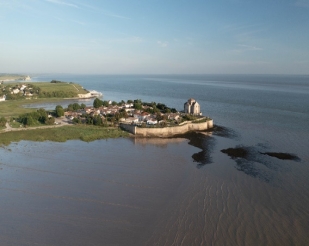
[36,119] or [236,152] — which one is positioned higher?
[36,119]

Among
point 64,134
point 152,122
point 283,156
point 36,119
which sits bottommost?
point 64,134

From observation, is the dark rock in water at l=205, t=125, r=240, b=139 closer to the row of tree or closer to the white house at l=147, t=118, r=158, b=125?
the white house at l=147, t=118, r=158, b=125

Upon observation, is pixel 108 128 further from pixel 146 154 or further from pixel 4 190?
pixel 4 190

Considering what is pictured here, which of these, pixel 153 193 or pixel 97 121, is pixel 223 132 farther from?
pixel 153 193

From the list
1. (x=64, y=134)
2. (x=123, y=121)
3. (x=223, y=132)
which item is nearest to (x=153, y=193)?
(x=64, y=134)

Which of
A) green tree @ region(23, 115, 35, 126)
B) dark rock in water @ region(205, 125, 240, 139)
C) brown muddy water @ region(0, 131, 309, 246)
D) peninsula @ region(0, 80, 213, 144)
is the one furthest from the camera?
green tree @ region(23, 115, 35, 126)

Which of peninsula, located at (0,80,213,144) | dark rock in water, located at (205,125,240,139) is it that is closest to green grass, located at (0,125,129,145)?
peninsula, located at (0,80,213,144)

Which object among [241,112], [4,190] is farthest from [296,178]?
[241,112]
